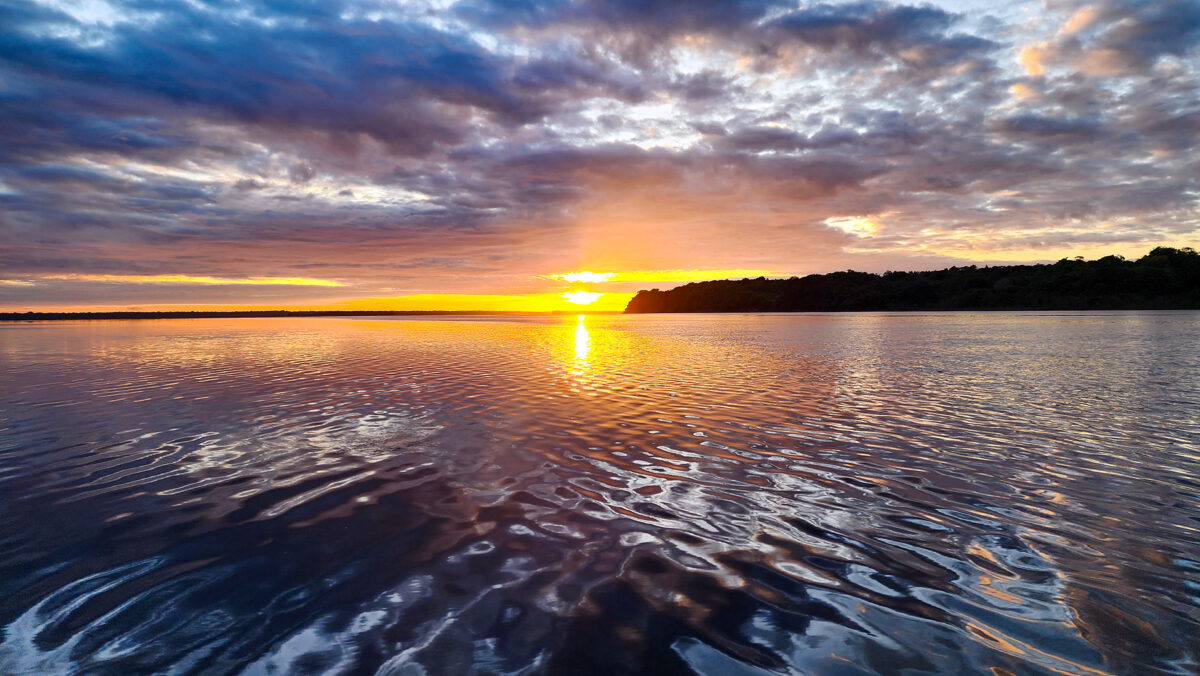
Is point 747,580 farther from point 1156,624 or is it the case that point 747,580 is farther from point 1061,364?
point 1061,364

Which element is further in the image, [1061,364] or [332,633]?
[1061,364]

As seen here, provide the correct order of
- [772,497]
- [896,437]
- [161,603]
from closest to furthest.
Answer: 1. [161,603]
2. [772,497]
3. [896,437]

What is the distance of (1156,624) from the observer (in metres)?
5.68

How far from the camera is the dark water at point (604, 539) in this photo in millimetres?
5352

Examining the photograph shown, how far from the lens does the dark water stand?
5.35 m

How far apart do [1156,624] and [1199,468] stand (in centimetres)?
883

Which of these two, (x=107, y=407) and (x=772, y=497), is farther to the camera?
(x=107, y=407)

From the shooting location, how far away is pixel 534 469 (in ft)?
37.9

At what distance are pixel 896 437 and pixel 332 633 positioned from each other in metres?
13.9

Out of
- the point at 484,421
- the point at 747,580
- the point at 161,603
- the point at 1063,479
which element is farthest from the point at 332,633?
the point at 1063,479

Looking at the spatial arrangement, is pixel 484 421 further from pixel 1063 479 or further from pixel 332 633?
pixel 1063 479

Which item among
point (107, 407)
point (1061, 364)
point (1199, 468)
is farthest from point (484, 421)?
point (1061, 364)

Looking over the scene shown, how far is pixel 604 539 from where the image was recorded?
311 inches

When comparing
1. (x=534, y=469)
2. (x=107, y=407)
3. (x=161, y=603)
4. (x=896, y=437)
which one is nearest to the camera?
(x=161, y=603)
